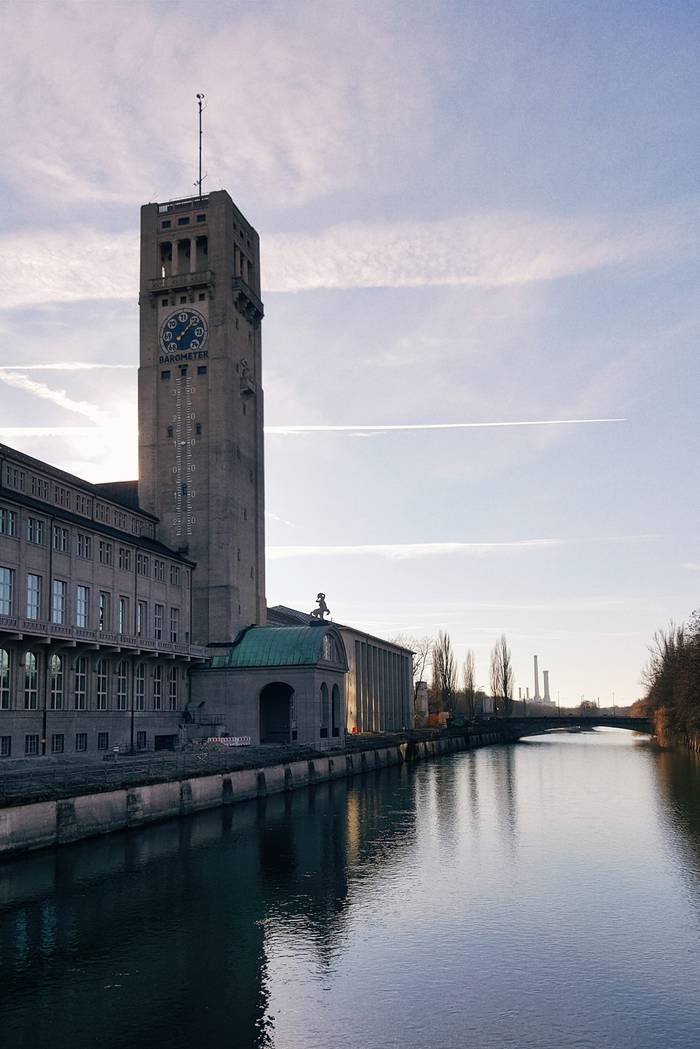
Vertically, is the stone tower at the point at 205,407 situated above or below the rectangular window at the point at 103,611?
above

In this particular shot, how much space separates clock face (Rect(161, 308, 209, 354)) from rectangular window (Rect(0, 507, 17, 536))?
137ft

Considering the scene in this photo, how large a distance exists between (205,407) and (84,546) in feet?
96.0

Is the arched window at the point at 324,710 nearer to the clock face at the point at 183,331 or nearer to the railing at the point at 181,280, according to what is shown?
the clock face at the point at 183,331

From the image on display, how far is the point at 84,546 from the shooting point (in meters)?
76.9

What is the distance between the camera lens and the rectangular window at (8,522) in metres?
65.1

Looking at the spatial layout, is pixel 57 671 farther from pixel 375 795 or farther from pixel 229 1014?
pixel 229 1014

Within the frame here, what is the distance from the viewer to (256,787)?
70.5m

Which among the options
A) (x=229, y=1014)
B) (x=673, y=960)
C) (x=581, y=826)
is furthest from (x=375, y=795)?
(x=229, y=1014)

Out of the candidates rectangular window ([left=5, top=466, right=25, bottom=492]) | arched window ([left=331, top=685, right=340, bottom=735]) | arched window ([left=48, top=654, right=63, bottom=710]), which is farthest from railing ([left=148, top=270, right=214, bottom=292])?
arched window ([left=48, top=654, right=63, bottom=710])

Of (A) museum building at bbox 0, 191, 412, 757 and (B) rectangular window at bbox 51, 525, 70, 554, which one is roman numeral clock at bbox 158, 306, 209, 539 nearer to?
(A) museum building at bbox 0, 191, 412, 757

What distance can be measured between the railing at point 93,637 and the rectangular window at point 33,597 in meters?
1.42

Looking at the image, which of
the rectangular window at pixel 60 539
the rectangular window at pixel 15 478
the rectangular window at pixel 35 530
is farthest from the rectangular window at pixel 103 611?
the rectangular window at pixel 15 478

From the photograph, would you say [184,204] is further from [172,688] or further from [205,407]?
[172,688]

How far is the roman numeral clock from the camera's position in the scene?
101062 mm
